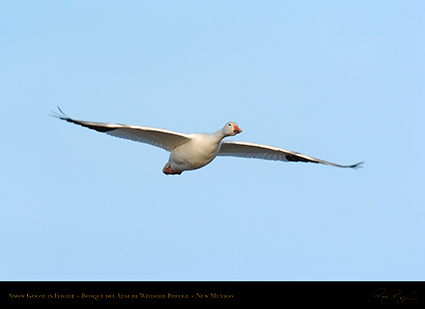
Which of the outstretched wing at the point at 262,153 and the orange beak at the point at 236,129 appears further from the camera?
the outstretched wing at the point at 262,153

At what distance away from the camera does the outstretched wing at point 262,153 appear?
71.1ft

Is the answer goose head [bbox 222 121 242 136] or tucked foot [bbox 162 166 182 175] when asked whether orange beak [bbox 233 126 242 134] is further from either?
tucked foot [bbox 162 166 182 175]

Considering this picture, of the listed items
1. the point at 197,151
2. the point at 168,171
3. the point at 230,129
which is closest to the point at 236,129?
the point at 230,129
